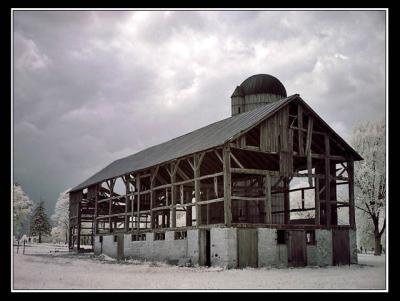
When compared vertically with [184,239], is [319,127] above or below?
above

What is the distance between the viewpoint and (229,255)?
2694 cm

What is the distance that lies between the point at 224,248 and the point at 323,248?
24.7 feet

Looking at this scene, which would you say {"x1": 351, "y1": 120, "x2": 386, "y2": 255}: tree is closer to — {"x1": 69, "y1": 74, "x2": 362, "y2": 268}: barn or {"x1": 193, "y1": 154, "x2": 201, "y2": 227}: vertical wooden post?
{"x1": 69, "y1": 74, "x2": 362, "y2": 268}: barn

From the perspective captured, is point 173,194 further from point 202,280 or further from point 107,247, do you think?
point 107,247

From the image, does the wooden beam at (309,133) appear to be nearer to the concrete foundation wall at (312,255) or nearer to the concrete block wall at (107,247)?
the concrete foundation wall at (312,255)

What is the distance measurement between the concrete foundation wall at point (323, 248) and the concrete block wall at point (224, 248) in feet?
21.3

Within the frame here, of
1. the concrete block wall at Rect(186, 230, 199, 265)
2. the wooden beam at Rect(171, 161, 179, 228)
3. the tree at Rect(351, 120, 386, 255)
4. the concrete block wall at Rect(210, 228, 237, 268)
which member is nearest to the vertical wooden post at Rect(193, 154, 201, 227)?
the concrete block wall at Rect(186, 230, 199, 265)

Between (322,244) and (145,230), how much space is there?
41.4 feet

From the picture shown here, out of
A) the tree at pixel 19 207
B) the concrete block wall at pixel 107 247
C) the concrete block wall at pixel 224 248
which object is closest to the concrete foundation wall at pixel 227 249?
the concrete block wall at pixel 224 248

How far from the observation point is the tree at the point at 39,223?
78.5 metres

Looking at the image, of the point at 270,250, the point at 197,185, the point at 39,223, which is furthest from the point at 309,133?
the point at 39,223

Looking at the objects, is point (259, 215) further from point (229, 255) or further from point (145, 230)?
point (229, 255)

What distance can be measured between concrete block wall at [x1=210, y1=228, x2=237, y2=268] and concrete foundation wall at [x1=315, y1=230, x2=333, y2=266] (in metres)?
6.49
